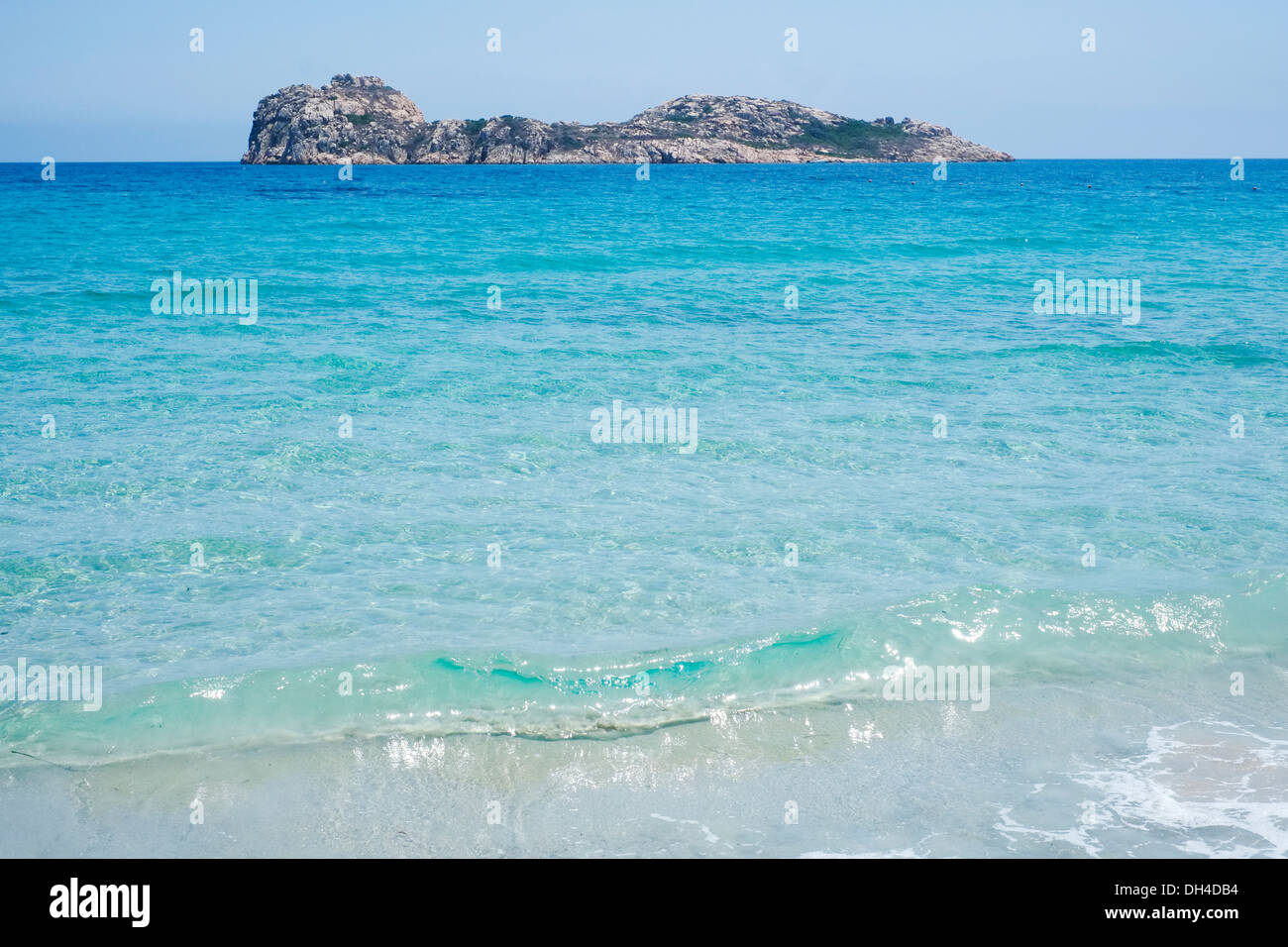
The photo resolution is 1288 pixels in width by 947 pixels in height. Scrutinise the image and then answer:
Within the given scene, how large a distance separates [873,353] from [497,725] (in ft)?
37.0

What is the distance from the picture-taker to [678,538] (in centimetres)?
834

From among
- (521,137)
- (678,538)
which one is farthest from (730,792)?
(521,137)

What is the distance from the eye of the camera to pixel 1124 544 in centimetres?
812

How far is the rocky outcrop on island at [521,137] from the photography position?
16662cm

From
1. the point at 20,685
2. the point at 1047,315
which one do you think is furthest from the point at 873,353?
the point at 20,685

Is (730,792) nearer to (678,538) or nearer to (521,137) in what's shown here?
(678,538)

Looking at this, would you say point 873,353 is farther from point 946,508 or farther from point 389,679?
point 389,679

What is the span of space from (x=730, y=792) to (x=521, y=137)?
171 m

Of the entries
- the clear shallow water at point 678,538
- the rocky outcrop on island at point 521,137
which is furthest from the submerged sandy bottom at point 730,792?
the rocky outcrop on island at point 521,137

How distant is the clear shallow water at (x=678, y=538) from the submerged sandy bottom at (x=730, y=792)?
4 cm

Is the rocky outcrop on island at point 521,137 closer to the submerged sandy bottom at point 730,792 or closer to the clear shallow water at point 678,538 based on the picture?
the clear shallow water at point 678,538

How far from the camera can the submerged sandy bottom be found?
473 cm

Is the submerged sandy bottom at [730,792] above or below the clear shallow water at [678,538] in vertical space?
below

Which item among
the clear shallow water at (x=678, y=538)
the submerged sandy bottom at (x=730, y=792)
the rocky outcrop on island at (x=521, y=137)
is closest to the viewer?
the submerged sandy bottom at (x=730, y=792)
